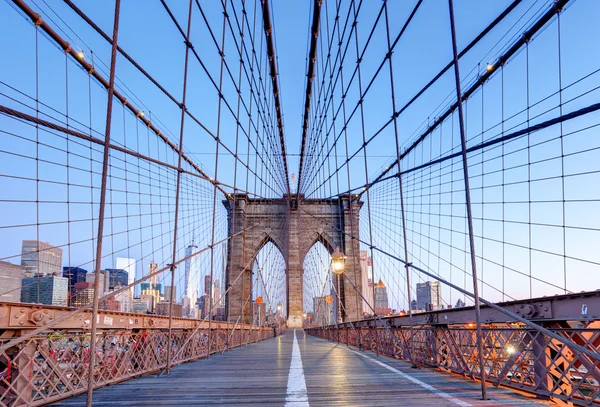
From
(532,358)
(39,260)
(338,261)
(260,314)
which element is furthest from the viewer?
(260,314)

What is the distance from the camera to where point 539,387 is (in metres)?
3.39

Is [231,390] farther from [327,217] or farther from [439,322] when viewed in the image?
[327,217]

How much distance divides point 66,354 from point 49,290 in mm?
3655

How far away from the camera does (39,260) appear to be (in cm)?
641

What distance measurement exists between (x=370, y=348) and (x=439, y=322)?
4665mm

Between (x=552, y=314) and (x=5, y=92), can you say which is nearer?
(x=552, y=314)

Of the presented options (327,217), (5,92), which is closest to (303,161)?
(327,217)

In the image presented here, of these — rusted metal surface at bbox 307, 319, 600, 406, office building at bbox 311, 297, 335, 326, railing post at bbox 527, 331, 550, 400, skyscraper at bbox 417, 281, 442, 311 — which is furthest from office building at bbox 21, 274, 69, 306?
office building at bbox 311, 297, 335, 326

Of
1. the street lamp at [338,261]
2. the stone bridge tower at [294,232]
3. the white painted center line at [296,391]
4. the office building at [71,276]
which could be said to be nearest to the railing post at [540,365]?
the white painted center line at [296,391]

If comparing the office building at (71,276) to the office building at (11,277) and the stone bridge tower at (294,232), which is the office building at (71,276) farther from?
the stone bridge tower at (294,232)

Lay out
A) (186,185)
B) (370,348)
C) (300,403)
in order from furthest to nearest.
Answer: (186,185), (370,348), (300,403)

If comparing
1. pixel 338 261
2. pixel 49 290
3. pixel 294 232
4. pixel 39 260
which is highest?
pixel 294 232

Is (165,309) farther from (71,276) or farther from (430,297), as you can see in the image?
(430,297)

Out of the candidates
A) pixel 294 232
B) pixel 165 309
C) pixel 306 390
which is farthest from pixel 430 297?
pixel 294 232
